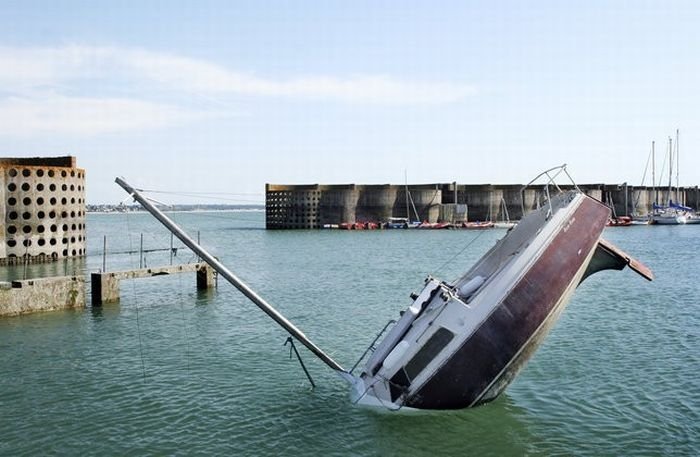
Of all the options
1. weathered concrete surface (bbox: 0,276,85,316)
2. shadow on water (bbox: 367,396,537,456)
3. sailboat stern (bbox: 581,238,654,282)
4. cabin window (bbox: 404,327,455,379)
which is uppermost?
sailboat stern (bbox: 581,238,654,282)

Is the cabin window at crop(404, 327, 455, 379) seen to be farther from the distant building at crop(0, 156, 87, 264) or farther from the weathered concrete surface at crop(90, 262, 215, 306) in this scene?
the distant building at crop(0, 156, 87, 264)

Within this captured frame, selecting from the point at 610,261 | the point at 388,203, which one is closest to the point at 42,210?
the point at 610,261

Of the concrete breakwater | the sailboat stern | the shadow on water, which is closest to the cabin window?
the shadow on water

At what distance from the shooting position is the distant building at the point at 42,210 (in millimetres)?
53031

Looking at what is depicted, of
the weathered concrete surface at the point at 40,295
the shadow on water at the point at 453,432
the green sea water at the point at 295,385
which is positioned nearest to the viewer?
the shadow on water at the point at 453,432

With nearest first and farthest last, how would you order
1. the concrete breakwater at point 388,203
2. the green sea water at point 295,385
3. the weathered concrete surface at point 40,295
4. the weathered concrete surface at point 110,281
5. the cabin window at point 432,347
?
the green sea water at point 295,385
the cabin window at point 432,347
the weathered concrete surface at point 40,295
the weathered concrete surface at point 110,281
the concrete breakwater at point 388,203

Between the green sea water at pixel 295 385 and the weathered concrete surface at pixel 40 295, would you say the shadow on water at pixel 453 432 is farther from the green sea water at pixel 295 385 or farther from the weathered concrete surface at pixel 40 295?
the weathered concrete surface at pixel 40 295

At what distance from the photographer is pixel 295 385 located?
19.4m

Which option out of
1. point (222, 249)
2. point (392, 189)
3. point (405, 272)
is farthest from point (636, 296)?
point (392, 189)

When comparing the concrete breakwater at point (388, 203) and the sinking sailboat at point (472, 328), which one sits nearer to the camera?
the sinking sailboat at point (472, 328)

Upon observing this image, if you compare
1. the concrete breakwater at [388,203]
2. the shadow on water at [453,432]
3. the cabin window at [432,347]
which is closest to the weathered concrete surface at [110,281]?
the shadow on water at [453,432]

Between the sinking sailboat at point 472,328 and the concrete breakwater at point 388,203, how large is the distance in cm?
9851

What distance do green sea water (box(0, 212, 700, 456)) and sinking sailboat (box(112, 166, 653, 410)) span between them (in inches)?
26.8

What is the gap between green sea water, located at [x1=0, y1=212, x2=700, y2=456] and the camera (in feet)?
50.0
